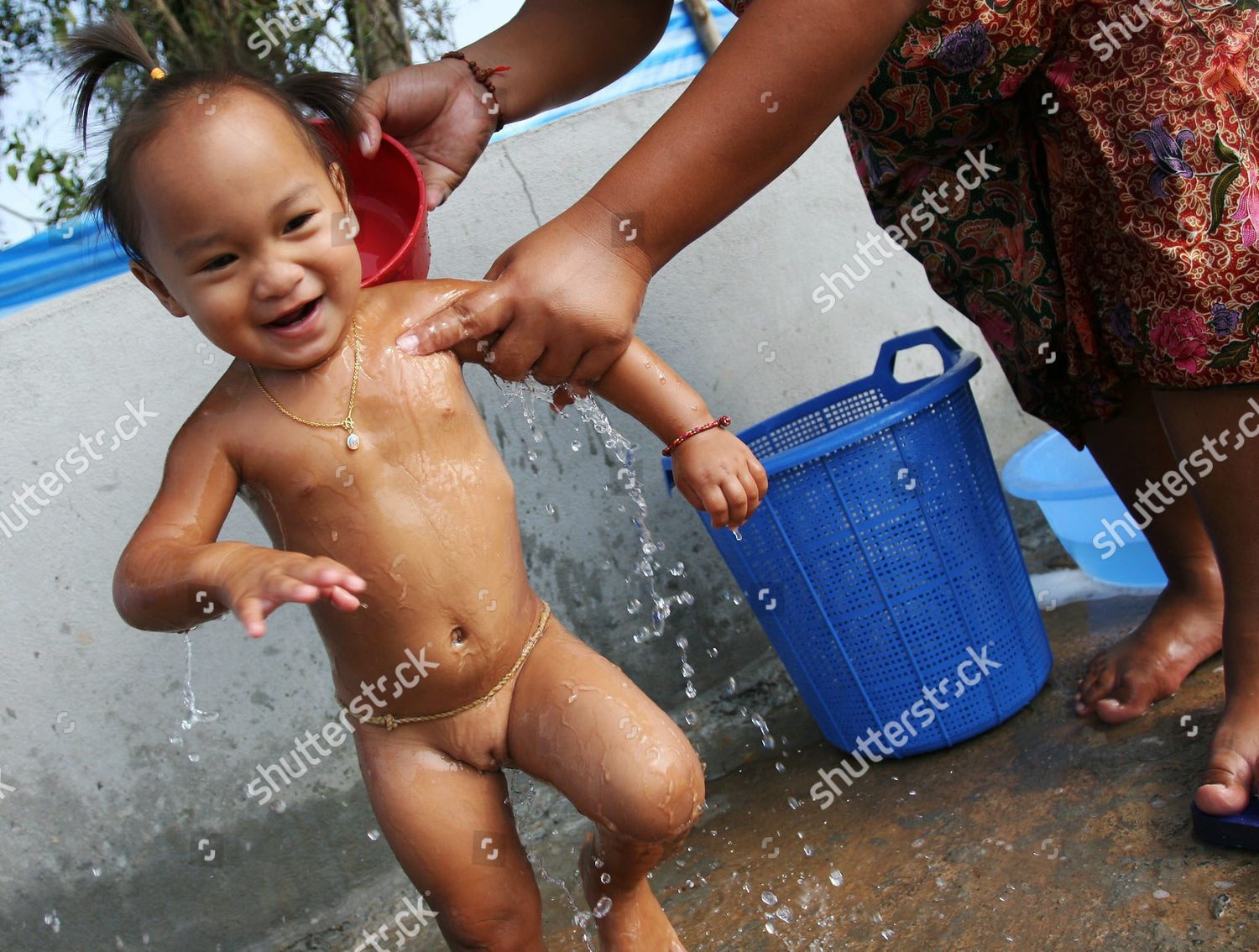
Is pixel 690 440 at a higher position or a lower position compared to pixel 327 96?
lower

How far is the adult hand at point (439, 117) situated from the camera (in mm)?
2133

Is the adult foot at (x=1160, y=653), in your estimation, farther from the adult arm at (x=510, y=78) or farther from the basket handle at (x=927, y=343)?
the adult arm at (x=510, y=78)

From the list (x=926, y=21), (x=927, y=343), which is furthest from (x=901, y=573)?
(x=926, y=21)

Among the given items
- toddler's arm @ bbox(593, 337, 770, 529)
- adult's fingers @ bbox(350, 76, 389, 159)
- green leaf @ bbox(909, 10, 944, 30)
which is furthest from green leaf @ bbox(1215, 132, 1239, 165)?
adult's fingers @ bbox(350, 76, 389, 159)

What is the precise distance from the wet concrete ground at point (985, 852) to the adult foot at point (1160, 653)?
0.04m

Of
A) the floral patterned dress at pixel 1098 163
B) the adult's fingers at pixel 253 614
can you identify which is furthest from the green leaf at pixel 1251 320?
the adult's fingers at pixel 253 614

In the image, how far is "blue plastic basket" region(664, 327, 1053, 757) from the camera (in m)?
2.37

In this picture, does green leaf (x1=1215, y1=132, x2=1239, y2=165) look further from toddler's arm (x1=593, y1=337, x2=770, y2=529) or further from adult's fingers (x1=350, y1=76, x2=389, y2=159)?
adult's fingers (x1=350, y1=76, x2=389, y2=159)

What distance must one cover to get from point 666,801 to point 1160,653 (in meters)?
1.30

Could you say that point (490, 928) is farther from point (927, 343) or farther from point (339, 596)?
point (927, 343)

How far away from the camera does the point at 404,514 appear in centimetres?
175

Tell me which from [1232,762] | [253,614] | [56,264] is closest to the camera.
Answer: [253,614]

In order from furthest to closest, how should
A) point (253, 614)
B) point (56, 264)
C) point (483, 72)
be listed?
point (56, 264) → point (483, 72) → point (253, 614)

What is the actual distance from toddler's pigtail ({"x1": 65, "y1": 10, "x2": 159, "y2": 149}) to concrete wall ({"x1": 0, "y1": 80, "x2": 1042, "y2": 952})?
64cm
